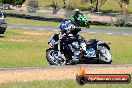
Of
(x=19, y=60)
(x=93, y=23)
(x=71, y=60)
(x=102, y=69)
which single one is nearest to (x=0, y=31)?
(x=19, y=60)

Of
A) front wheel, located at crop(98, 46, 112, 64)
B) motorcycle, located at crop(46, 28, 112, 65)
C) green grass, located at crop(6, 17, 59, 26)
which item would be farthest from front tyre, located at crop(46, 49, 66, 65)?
green grass, located at crop(6, 17, 59, 26)

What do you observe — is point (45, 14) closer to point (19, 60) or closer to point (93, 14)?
point (93, 14)

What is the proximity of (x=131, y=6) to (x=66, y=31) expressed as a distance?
73845 mm

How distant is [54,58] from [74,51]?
3.11 feet

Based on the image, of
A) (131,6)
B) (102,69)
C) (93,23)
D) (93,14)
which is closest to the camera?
(102,69)

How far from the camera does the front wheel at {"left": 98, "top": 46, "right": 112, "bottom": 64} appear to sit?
16.5 m

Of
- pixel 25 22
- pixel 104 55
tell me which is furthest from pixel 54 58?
pixel 25 22

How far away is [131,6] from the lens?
3450 inches

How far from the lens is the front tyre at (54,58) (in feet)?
51.8

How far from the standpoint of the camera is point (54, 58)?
15812mm

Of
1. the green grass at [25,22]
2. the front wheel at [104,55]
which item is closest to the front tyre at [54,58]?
the front wheel at [104,55]

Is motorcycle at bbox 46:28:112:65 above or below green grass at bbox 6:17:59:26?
above

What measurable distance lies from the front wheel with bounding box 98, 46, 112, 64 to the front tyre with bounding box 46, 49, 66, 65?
1.63 metres

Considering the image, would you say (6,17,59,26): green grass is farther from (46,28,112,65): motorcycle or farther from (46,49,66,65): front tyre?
(46,49,66,65): front tyre
